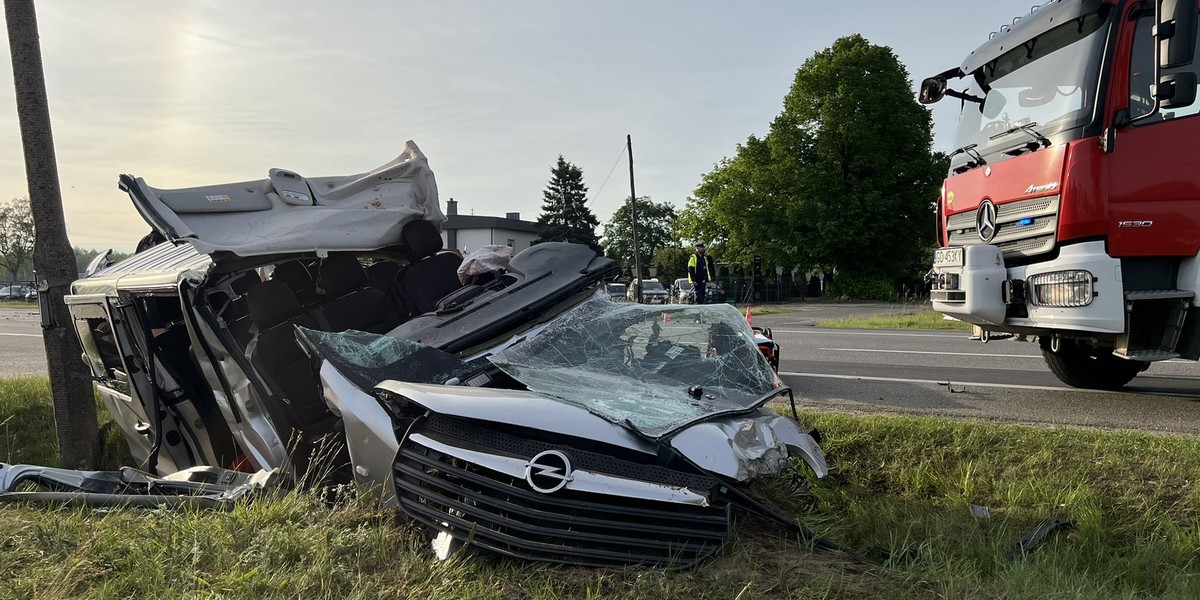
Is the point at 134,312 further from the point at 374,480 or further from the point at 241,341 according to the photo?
the point at 374,480

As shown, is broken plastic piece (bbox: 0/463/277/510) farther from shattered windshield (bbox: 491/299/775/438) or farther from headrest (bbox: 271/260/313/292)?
shattered windshield (bbox: 491/299/775/438)

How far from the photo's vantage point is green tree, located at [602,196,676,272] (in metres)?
76.4

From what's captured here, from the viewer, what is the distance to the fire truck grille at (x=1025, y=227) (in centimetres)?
499

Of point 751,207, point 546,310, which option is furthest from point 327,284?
point 751,207

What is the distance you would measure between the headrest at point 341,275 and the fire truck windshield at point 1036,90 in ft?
15.7

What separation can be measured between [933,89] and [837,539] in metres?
4.97

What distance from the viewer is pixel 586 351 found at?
3.39 m

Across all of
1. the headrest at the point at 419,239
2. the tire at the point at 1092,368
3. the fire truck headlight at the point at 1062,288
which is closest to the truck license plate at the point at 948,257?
the fire truck headlight at the point at 1062,288

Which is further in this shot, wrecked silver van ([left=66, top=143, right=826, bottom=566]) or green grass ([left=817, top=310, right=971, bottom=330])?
green grass ([left=817, top=310, right=971, bottom=330])

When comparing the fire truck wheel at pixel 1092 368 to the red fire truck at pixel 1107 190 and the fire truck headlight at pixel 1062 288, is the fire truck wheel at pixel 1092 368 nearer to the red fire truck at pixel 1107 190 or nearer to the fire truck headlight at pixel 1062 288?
the red fire truck at pixel 1107 190

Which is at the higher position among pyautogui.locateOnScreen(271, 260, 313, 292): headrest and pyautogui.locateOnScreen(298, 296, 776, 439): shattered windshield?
pyautogui.locateOnScreen(271, 260, 313, 292): headrest

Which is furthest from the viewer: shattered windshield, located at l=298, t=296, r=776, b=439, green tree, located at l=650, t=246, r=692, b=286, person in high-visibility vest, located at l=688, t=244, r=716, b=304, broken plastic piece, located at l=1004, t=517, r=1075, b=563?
green tree, located at l=650, t=246, r=692, b=286

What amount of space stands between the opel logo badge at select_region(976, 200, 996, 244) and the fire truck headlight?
0.58m

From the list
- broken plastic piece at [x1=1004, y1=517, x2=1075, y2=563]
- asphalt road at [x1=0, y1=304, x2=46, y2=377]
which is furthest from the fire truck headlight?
asphalt road at [x1=0, y1=304, x2=46, y2=377]
